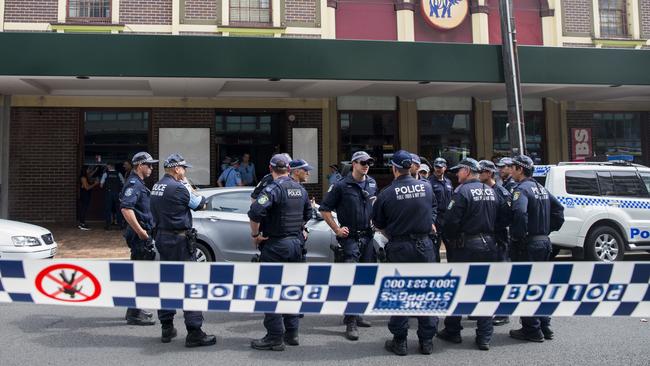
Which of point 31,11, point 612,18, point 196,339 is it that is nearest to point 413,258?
point 196,339

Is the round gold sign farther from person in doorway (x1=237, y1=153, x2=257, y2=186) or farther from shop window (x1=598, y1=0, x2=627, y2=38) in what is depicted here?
person in doorway (x1=237, y1=153, x2=257, y2=186)

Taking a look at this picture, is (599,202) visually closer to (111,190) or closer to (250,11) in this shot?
(250,11)

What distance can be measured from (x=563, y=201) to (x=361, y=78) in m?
4.43

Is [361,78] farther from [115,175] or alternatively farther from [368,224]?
[115,175]

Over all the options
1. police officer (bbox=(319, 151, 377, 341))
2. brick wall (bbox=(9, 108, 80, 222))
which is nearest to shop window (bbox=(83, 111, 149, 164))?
brick wall (bbox=(9, 108, 80, 222))

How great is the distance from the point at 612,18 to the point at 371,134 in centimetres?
783

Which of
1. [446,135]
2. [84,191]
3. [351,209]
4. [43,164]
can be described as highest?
[446,135]

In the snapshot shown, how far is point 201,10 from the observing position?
1266 centimetres

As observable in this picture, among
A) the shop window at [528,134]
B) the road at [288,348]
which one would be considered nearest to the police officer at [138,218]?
the road at [288,348]

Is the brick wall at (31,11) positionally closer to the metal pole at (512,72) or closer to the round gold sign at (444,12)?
the round gold sign at (444,12)

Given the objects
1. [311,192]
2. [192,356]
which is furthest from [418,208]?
[311,192]

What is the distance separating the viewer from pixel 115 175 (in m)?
12.3

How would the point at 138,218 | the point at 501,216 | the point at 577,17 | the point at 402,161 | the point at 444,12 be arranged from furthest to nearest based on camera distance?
the point at 577,17 → the point at 444,12 → the point at 138,218 → the point at 501,216 → the point at 402,161

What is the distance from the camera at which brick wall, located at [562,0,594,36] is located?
14.2 metres
